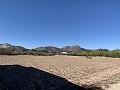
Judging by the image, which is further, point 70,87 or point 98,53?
point 98,53

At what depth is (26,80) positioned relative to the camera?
22.9 meters

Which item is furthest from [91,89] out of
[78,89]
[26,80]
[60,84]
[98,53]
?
[98,53]

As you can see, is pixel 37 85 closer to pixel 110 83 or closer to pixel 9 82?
pixel 9 82

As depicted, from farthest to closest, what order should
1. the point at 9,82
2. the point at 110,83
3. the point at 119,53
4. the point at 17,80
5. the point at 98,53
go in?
the point at 98,53 → the point at 119,53 → the point at 110,83 → the point at 17,80 → the point at 9,82

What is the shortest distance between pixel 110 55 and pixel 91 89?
78134 millimetres

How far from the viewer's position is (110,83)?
79.4 feet

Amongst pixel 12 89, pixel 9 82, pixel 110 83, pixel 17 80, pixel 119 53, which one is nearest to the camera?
pixel 12 89

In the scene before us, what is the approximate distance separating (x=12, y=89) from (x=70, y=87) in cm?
530

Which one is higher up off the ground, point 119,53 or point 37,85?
point 119,53

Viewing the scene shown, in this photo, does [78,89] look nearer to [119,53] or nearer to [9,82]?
[9,82]

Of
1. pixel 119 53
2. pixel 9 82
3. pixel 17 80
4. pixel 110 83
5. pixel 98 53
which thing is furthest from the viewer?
pixel 98 53

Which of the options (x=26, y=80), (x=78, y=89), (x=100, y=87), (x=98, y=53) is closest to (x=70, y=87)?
(x=78, y=89)

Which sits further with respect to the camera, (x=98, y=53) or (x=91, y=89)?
(x=98, y=53)

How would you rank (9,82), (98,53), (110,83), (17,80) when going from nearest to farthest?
(9,82) → (17,80) → (110,83) → (98,53)
